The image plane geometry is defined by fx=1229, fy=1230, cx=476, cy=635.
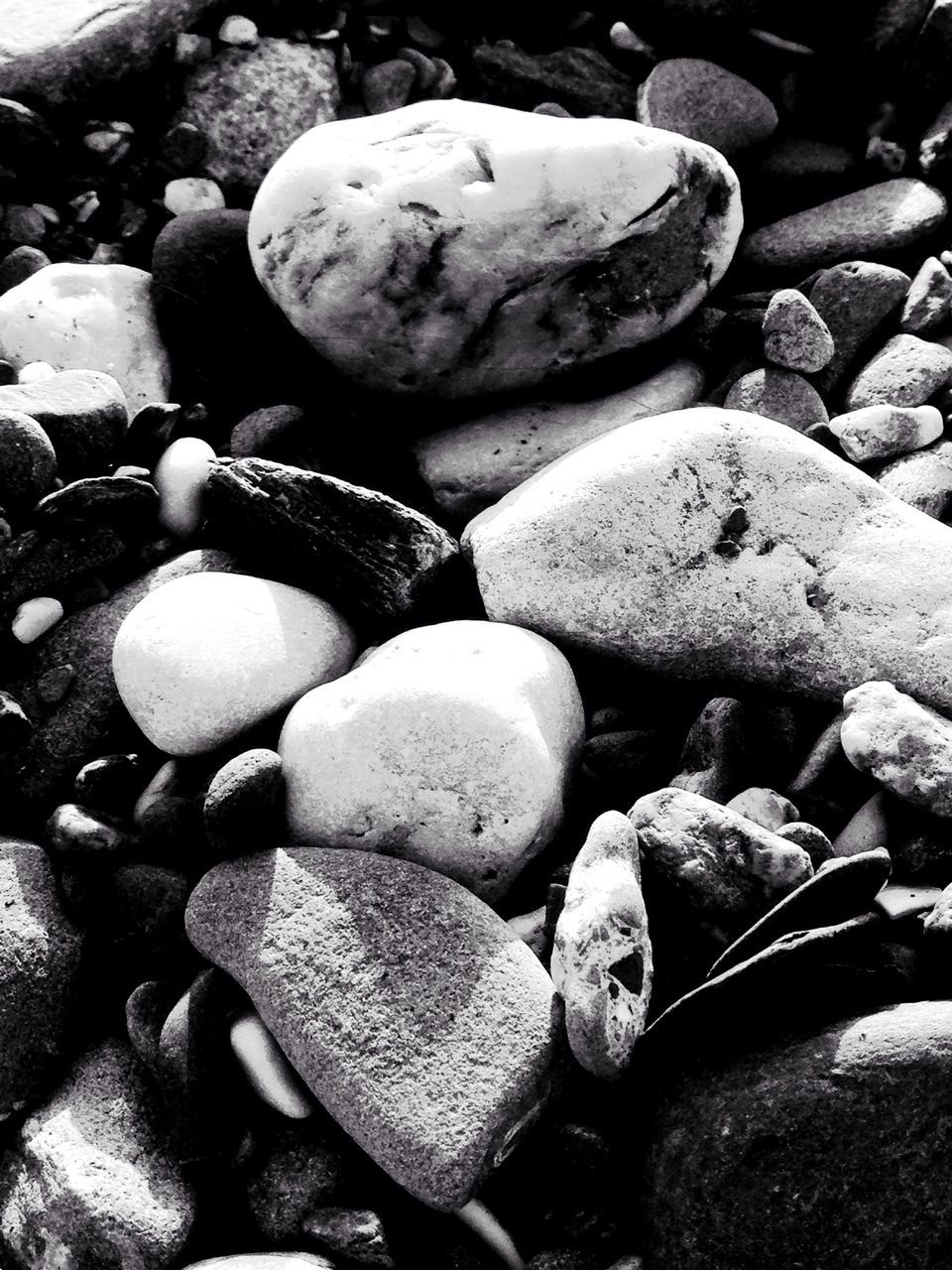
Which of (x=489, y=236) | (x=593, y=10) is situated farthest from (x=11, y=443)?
(x=593, y=10)

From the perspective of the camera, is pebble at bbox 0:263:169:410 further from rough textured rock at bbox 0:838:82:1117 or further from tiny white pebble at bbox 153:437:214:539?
rough textured rock at bbox 0:838:82:1117

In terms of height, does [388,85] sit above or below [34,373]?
above

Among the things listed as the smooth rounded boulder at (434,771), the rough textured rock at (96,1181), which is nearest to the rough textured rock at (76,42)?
the smooth rounded boulder at (434,771)

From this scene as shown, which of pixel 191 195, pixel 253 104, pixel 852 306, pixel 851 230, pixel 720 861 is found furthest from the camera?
pixel 253 104

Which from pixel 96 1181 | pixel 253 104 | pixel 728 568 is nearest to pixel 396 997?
pixel 96 1181

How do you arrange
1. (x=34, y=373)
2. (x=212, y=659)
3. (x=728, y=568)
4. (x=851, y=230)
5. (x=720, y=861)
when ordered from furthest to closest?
(x=851, y=230) → (x=34, y=373) → (x=728, y=568) → (x=212, y=659) → (x=720, y=861)

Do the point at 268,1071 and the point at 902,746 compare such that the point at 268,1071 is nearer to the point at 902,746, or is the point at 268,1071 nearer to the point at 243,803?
the point at 243,803

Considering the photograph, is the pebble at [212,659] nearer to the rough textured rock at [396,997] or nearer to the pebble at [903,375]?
the rough textured rock at [396,997]

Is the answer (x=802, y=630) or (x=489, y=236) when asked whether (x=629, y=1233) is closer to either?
(x=802, y=630)
